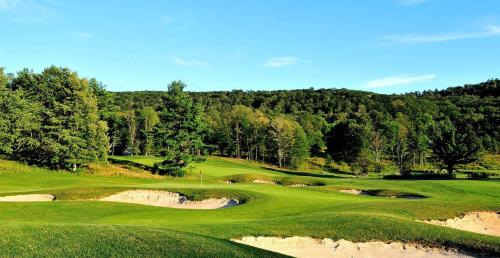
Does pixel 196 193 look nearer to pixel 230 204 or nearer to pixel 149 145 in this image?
pixel 230 204

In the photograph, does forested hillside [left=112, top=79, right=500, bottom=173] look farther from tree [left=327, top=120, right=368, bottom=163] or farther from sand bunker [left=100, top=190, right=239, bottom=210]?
sand bunker [left=100, top=190, right=239, bottom=210]

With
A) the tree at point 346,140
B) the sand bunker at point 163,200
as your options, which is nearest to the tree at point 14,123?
the sand bunker at point 163,200

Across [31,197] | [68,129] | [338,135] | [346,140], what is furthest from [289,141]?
[31,197]

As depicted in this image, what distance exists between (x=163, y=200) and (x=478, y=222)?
2173 cm

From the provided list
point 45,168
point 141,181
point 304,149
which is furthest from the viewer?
point 304,149

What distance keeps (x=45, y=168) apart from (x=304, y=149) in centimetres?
6806

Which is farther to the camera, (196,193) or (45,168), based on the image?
(45,168)

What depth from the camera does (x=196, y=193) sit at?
110 ft

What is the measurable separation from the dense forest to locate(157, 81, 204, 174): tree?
0.50ft

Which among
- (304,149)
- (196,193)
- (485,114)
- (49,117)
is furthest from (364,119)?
(196,193)

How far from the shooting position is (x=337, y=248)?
55.5 feet

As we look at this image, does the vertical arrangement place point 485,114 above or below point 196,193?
above

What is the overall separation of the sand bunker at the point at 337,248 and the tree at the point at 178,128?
47.7m

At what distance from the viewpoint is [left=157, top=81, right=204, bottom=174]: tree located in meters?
64.1
